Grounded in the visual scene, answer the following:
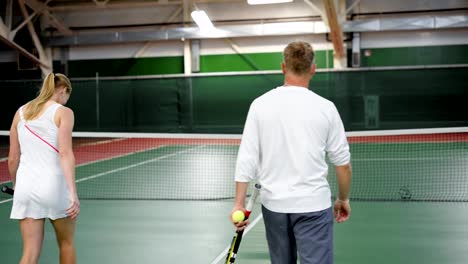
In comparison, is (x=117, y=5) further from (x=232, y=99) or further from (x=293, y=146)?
(x=293, y=146)

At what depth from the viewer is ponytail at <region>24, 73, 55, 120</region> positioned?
11.7 feet

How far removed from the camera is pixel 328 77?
1689 centimetres

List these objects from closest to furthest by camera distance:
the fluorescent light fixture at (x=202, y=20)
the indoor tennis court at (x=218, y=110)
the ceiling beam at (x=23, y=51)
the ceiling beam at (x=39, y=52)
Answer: the indoor tennis court at (x=218, y=110) < the fluorescent light fixture at (x=202, y=20) < the ceiling beam at (x=23, y=51) < the ceiling beam at (x=39, y=52)

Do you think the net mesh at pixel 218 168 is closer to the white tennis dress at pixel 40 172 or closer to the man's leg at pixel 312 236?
the white tennis dress at pixel 40 172

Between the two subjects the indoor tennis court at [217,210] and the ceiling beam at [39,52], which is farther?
the ceiling beam at [39,52]

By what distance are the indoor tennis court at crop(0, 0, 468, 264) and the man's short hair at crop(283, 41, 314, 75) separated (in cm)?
→ 274

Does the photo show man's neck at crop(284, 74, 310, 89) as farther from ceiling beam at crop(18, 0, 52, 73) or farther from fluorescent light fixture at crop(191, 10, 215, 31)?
ceiling beam at crop(18, 0, 52, 73)

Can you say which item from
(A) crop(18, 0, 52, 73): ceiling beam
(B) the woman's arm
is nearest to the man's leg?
(B) the woman's arm

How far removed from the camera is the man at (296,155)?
2.79 m

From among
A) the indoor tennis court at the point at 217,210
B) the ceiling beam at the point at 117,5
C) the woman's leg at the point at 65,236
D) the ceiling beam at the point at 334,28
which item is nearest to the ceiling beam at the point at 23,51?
the ceiling beam at the point at 117,5

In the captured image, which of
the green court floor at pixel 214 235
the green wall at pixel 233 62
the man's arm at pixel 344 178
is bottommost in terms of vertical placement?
the green court floor at pixel 214 235

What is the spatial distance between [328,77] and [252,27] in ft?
17.0

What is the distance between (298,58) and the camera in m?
2.80

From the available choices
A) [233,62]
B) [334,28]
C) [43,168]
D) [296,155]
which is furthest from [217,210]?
[233,62]
